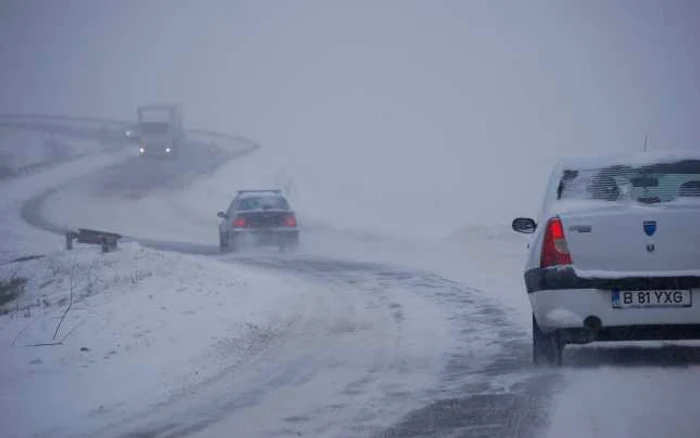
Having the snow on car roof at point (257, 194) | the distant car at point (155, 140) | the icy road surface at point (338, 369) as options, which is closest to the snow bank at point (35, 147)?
the distant car at point (155, 140)

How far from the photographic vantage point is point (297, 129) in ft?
302

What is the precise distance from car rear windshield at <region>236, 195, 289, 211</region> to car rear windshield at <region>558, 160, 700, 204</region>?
17223 mm

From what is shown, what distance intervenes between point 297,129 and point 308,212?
1999 inches

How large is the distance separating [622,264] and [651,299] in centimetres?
35

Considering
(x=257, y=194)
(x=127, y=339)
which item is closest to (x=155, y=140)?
(x=257, y=194)

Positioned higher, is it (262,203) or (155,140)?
(155,140)

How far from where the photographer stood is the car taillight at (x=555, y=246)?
8992 millimetres

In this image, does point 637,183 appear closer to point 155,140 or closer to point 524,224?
point 524,224

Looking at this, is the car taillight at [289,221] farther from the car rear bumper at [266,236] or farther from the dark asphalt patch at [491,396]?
the dark asphalt patch at [491,396]

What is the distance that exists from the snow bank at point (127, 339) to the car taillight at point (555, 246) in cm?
301

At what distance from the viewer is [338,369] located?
31.7 ft

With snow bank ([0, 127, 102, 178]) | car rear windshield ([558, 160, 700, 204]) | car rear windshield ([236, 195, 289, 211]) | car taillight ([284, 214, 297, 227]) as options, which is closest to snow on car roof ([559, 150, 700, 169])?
car rear windshield ([558, 160, 700, 204])

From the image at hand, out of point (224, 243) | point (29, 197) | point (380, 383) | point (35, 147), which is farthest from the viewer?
point (35, 147)

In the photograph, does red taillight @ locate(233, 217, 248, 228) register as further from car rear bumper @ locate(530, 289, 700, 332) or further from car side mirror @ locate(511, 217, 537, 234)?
car rear bumper @ locate(530, 289, 700, 332)
